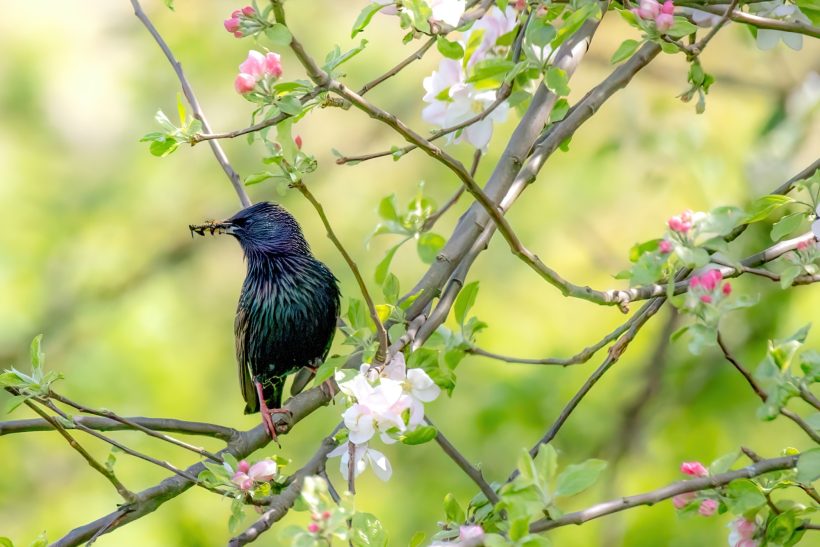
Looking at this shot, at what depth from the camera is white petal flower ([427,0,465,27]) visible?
2.25 metres

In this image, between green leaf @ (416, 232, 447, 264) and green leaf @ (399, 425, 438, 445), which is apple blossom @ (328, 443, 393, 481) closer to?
green leaf @ (399, 425, 438, 445)

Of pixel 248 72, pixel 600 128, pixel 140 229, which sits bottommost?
pixel 248 72

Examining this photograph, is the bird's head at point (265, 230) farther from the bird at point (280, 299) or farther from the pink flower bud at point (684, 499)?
the pink flower bud at point (684, 499)

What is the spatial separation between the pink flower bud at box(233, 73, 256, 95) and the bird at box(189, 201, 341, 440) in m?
2.54

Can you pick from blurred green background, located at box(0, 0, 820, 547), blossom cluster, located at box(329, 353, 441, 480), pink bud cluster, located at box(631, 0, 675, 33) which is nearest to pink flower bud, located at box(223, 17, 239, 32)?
blossom cluster, located at box(329, 353, 441, 480)

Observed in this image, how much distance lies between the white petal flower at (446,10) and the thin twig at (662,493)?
1093 mm

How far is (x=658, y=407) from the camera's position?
16.5 feet

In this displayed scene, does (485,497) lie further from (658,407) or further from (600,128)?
(600,128)

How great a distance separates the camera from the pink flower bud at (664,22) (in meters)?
2.24

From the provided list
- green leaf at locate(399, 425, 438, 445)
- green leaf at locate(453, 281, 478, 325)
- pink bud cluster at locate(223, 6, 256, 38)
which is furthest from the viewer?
green leaf at locate(453, 281, 478, 325)

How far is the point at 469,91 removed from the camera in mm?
2361

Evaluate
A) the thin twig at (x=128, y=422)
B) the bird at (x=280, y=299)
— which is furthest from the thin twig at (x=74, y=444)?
the bird at (x=280, y=299)

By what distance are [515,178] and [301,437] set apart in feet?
13.1

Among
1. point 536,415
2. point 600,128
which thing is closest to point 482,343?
point 536,415
